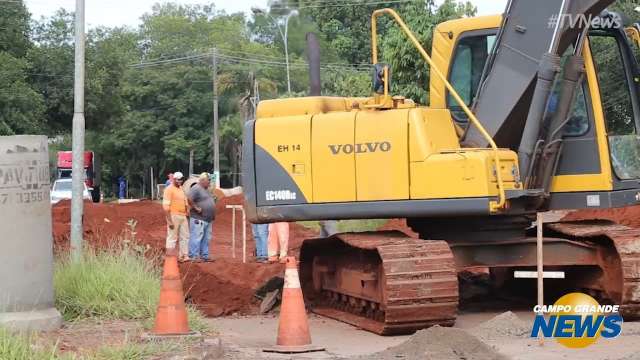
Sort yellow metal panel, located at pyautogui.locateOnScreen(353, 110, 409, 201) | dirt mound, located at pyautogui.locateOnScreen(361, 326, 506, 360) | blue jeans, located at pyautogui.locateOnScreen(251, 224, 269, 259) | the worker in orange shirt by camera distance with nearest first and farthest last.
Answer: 1. dirt mound, located at pyautogui.locateOnScreen(361, 326, 506, 360)
2. yellow metal panel, located at pyautogui.locateOnScreen(353, 110, 409, 201)
3. the worker in orange shirt
4. blue jeans, located at pyautogui.locateOnScreen(251, 224, 269, 259)

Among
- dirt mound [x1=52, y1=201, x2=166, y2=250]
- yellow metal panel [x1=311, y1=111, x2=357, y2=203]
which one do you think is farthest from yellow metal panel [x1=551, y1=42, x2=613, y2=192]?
dirt mound [x1=52, y1=201, x2=166, y2=250]

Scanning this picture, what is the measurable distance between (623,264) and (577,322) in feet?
4.62

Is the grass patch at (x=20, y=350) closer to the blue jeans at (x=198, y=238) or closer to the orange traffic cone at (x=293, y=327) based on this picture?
the orange traffic cone at (x=293, y=327)

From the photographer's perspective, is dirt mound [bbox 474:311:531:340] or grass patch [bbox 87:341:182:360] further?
dirt mound [bbox 474:311:531:340]

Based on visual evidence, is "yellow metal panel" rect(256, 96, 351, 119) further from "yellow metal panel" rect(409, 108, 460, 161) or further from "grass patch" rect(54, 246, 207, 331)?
"grass patch" rect(54, 246, 207, 331)

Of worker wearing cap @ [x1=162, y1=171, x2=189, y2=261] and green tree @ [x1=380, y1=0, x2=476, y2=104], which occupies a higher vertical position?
green tree @ [x1=380, y1=0, x2=476, y2=104]

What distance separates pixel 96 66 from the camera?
46125 mm

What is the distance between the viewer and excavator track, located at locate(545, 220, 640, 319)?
11.4 meters

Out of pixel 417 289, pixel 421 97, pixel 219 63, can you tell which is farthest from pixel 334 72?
pixel 417 289

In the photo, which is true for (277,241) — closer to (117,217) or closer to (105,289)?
(105,289)

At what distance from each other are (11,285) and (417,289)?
387 cm

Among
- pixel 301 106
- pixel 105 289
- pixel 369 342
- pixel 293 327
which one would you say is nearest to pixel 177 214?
pixel 301 106

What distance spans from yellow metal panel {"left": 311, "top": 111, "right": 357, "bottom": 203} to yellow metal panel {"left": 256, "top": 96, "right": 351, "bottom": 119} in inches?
13.5

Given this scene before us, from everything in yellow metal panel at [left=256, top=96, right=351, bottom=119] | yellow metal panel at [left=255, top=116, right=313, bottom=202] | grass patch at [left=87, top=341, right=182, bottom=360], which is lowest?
grass patch at [left=87, top=341, right=182, bottom=360]
